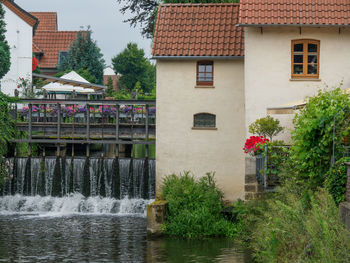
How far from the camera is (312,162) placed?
15523 mm

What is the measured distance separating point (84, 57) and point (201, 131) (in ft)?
125

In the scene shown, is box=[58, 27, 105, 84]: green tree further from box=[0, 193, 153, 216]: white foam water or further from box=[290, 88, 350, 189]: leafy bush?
box=[290, 88, 350, 189]: leafy bush

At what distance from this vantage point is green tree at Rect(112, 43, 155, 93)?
292 ft

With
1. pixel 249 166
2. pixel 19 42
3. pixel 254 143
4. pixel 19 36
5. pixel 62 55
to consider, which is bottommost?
pixel 249 166

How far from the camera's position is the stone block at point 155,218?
22.3 m

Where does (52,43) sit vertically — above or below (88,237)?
above

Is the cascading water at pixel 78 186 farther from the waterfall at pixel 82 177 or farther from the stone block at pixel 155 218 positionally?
the stone block at pixel 155 218

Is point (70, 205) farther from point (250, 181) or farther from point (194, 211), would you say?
point (250, 181)

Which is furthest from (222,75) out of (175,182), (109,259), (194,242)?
(109,259)

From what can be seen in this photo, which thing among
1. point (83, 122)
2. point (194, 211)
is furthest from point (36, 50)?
point (194, 211)

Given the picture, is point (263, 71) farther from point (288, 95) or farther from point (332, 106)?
point (332, 106)

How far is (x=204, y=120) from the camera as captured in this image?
974 inches

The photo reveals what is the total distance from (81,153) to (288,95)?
16.3 metres

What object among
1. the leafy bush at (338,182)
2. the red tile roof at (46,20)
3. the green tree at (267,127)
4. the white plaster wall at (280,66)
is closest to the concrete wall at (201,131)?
the white plaster wall at (280,66)
